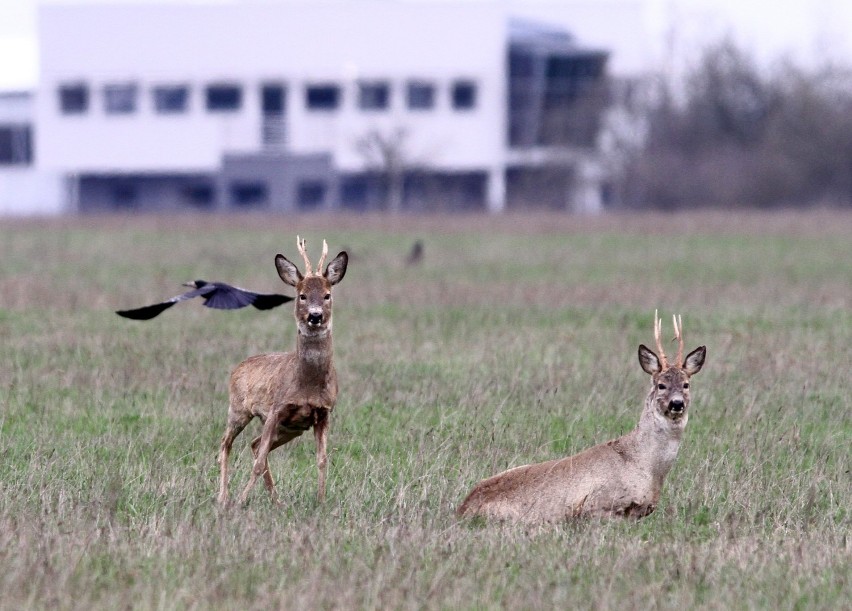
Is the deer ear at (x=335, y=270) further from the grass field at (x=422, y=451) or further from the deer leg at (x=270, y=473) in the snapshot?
the grass field at (x=422, y=451)

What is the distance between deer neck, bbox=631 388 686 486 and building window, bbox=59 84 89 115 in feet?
206

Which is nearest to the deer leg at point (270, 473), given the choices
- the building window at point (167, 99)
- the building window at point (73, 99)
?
the building window at point (167, 99)

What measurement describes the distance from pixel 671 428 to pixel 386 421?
3.00m

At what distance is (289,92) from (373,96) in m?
3.54

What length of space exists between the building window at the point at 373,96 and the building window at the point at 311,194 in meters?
3.77

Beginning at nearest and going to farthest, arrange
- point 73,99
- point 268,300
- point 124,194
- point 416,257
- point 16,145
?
point 268,300 < point 416,257 < point 73,99 < point 124,194 < point 16,145

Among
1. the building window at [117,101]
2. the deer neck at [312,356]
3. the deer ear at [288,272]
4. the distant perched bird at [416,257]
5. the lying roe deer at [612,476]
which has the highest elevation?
the building window at [117,101]

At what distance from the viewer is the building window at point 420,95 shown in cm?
6719

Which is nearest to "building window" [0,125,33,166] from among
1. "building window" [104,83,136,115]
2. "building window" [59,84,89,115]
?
"building window" [59,84,89,115]

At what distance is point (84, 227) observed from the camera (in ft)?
134

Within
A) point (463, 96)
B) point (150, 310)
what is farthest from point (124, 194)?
point (150, 310)

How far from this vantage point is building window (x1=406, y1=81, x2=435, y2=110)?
67188 mm

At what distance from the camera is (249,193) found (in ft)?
220

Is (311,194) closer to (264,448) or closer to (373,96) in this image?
(373,96)
